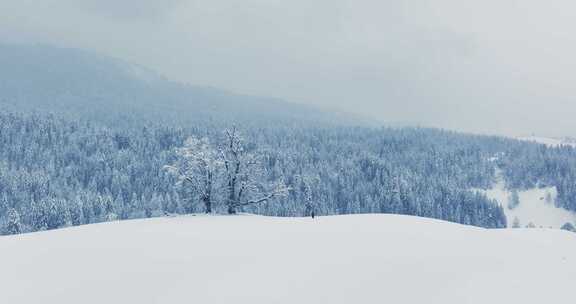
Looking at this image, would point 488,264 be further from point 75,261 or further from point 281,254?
point 75,261

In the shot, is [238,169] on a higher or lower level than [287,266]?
lower

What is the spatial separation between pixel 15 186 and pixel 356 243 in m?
173

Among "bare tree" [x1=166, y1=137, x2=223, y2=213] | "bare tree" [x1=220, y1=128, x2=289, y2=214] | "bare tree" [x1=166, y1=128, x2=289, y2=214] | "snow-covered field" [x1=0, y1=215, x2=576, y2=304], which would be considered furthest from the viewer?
"bare tree" [x1=220, y1=128, x2=289, y2=214]

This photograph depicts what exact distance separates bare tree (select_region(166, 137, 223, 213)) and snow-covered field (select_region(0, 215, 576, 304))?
20.1m

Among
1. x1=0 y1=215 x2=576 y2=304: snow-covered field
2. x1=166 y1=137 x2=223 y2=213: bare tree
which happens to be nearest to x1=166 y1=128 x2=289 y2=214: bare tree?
x1=166 y1=137 x2=223 y2=213: bare tree

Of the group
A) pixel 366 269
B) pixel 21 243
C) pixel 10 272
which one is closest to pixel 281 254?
pixel 366 269

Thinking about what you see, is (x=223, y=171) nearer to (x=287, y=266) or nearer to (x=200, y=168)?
(x=200, y=168)

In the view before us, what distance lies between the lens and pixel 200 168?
4650cm

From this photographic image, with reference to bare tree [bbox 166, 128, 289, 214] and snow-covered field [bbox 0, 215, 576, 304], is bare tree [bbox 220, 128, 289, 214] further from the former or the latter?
snow-covered field [bbox 0, 215, 576, 304]

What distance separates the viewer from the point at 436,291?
16.2m

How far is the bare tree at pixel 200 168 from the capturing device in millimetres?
45594

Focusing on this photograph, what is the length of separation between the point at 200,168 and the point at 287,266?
30.0 metres

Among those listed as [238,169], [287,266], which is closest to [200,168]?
[238,169]

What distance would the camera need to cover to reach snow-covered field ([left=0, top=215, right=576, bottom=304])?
15.7 metres
